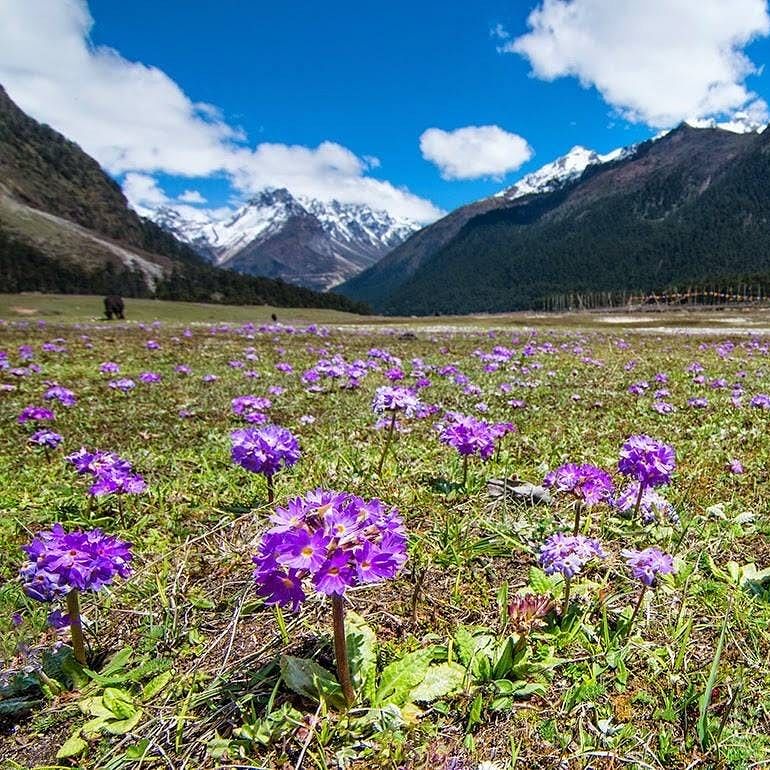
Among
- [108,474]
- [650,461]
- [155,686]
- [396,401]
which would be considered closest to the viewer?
[155,686]

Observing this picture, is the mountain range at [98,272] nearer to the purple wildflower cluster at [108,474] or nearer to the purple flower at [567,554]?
the purple wildflower cluster at [108,474]

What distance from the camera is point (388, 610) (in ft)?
10.8

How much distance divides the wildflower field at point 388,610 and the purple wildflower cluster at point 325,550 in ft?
0.03

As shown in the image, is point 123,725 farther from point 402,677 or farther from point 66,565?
point 402,677

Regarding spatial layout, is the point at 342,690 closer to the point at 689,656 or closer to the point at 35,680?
the point at 35,680

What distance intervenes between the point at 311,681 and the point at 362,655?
337mm

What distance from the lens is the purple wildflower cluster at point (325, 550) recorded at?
2141mm

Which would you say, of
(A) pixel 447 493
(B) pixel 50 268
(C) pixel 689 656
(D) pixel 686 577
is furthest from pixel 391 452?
(B) pixel 50 268

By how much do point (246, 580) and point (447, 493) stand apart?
2165 millimetres

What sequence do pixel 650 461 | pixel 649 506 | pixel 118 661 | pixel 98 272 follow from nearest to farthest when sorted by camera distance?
1. pixel 118 661
2. pixel 650 461
3. pixel 649 506
4. pixel 98 272

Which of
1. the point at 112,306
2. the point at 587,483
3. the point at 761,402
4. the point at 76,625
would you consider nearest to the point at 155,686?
the point at 76,625

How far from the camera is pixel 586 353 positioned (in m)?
19.7

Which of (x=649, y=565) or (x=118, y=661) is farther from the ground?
(x=649, y=565)

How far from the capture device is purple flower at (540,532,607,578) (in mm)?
2910
